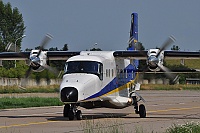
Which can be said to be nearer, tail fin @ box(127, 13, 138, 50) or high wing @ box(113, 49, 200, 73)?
high wing @ box(113, 49, 200, 73)

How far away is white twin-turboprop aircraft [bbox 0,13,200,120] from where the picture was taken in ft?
76.0

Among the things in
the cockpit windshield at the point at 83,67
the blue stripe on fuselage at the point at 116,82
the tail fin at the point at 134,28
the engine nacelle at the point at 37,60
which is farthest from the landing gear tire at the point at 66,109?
the tail fin at the point at 134,28

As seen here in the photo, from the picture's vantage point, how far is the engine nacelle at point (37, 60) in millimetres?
27328

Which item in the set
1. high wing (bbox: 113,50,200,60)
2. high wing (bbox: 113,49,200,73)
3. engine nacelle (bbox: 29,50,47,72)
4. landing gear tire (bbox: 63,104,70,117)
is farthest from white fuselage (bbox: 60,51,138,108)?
engine nacelle (bbox: 29,50,47,72)

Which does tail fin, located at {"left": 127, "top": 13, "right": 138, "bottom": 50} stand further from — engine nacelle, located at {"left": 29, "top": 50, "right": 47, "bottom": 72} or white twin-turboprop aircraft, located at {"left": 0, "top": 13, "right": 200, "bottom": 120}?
engine nacelle, located at {"left": 29, "top": 50, "right": 47, "bottom": 72}

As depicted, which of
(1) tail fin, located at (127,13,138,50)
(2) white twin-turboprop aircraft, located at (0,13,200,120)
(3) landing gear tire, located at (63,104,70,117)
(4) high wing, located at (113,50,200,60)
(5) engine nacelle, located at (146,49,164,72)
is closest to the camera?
(2) white twin-turboprop aircraft, located at (0,13,200,120)

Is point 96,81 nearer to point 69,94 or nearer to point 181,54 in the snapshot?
point 69,94

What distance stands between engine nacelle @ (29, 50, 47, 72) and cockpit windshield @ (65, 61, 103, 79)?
311 cm

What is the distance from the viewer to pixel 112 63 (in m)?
26.9

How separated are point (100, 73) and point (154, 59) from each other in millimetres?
Answer: 2720

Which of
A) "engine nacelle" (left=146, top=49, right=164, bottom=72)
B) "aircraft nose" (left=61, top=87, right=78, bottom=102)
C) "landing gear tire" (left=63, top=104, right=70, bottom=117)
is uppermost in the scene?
"engine nacelle" (left=146, top=49, right=164, bottom=72)

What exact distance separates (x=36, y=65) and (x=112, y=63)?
3.75 meters

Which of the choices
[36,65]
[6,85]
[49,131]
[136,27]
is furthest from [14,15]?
[49,131]

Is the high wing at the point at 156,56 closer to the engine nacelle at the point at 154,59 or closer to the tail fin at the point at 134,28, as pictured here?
the engine nacelle at the point at 154,59
